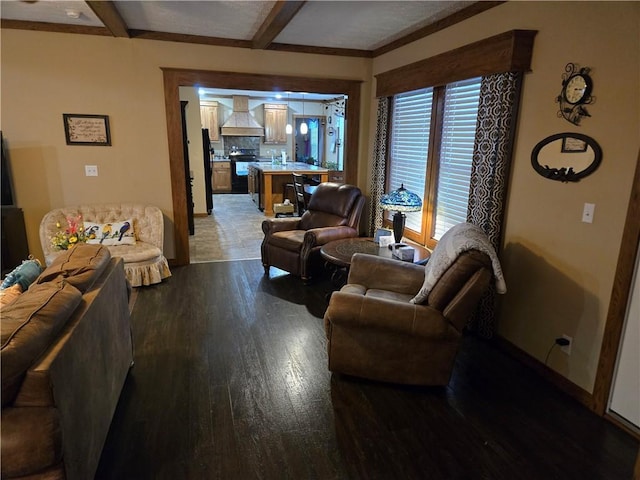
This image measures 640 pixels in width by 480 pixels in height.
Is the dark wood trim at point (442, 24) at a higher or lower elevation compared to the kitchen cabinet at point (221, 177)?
higher

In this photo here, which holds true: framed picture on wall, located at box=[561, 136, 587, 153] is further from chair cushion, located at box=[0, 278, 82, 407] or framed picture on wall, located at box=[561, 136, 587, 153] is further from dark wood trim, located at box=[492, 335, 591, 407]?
chair cushion, located at box=[0, 278, 82, 407]

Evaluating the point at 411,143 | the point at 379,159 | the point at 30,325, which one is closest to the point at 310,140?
the point at 379,159

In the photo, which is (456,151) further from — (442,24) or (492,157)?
(442,24)

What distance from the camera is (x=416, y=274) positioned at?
2.90 m

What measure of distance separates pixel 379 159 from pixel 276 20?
1972 millimetres

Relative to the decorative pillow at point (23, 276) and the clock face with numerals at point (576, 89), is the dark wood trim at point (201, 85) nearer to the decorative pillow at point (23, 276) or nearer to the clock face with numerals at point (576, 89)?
the decorative pillow at point (23, 276)

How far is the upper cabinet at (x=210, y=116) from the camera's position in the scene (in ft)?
35.1

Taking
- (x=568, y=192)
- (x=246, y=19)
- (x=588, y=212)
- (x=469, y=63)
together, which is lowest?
(x=588, y=212)

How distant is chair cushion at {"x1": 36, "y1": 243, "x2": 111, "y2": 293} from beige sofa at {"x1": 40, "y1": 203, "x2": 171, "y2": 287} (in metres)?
1.66

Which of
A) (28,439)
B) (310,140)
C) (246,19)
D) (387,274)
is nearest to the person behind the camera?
(28,439)

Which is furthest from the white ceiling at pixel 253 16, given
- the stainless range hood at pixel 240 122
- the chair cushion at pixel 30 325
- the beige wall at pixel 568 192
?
the stainless range hood at pixel 240 122

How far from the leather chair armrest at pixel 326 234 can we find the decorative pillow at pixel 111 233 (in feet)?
6.10

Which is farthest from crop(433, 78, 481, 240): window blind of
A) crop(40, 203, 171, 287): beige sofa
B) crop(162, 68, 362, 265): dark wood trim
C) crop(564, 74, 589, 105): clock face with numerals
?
crop(40, 203, 171, 287): beige sofa

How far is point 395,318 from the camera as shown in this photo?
228 cm
